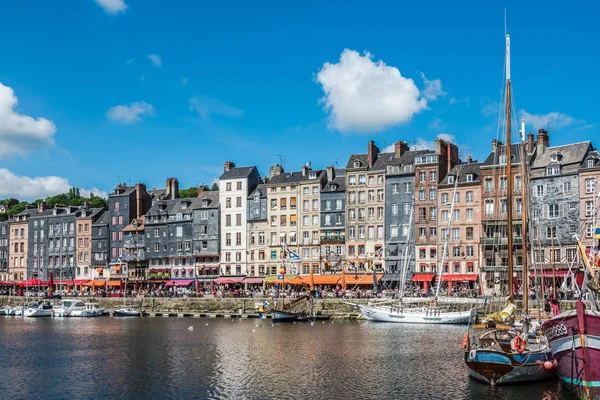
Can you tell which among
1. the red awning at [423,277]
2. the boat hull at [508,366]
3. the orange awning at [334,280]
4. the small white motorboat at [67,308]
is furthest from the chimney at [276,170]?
the boat hull at [508,366]

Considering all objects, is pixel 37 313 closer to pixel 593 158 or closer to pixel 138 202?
pixel 138 202

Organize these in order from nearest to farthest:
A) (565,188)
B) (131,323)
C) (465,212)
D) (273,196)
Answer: (131,323)
(565,188)
(465,212)
(273,196)

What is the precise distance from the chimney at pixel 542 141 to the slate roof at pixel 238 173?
131ft

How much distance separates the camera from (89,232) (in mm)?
121625

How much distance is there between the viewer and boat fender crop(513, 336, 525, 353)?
34.4 metres

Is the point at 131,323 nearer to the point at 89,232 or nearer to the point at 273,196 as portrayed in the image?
the point at 273,196

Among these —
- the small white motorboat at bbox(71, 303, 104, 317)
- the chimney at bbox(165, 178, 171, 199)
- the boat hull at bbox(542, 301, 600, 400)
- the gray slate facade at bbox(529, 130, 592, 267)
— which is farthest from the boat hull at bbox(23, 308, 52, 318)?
the boat hull at bbox(542, 301, 600, 400)

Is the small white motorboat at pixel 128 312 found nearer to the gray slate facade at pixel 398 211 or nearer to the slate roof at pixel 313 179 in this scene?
the slate roof at pixel 313 179

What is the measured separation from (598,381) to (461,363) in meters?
13.5

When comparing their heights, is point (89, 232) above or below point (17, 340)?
above

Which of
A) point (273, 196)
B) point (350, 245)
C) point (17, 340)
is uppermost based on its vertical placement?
point (273, 196)

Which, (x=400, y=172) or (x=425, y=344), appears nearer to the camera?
(x=425, y=344)

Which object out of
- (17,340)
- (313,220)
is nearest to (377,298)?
(313,220)

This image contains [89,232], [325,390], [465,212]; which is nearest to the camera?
[325,390]
